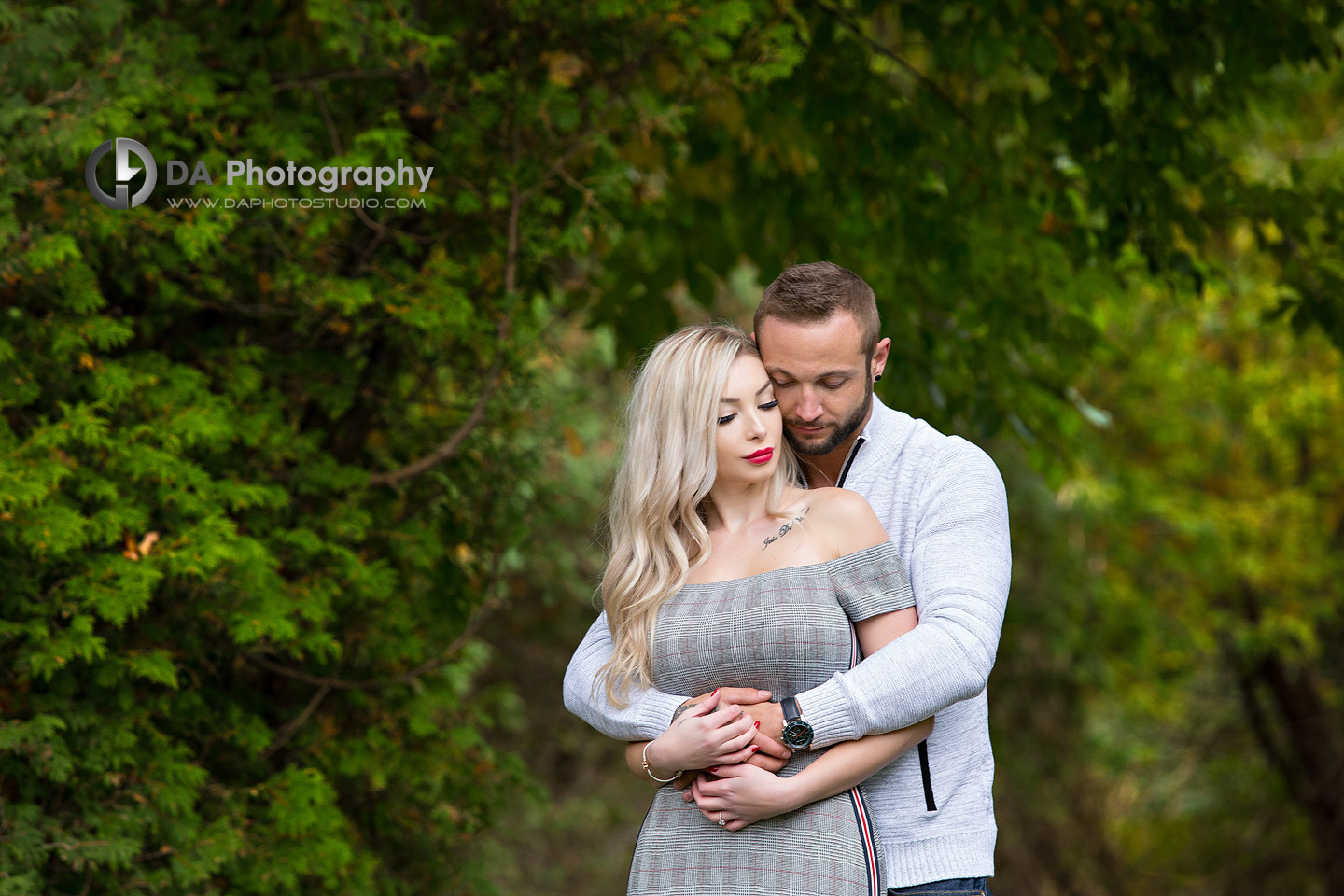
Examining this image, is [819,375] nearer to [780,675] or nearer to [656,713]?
[780,675]

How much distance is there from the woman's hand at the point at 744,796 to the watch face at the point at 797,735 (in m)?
0.06

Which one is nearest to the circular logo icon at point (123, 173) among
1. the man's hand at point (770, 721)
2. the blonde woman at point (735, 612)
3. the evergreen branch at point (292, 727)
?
the evergreen branch at point (292, 727)

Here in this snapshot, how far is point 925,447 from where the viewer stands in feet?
7.70

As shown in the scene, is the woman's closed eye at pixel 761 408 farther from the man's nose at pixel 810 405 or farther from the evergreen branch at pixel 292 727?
the evergreen branch at pixel 292 727

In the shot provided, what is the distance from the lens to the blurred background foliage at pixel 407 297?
10.4ft

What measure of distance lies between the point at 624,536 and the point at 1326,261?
3.41 metres

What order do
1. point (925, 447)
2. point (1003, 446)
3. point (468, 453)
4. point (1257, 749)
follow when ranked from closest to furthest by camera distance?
point (925, 447)
point (468, 453)
point (1003, 446)
point (1257, 749)

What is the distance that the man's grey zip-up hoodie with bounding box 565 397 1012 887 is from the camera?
2.03 meters

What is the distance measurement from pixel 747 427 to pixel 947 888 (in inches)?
36.2

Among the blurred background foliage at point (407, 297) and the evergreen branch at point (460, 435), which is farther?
the evergreen branch at point (460, 435)

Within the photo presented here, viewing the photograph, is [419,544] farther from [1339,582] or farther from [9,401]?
[1339,582]

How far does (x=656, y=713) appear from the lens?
87.8 inches

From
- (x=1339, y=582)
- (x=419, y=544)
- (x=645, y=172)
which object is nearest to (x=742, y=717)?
(x=419, y=544)
